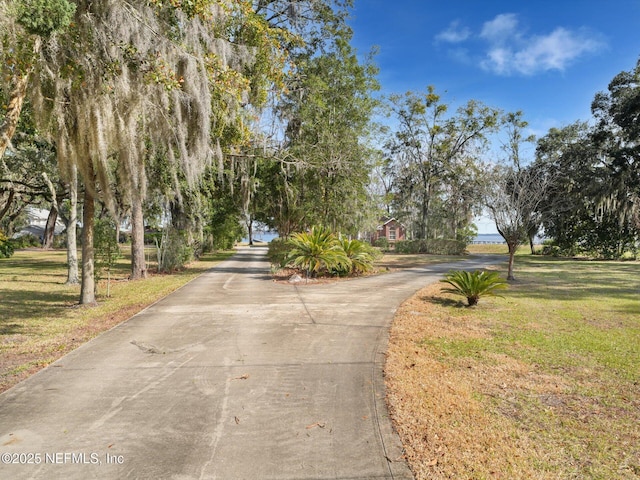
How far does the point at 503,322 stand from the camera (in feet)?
23.1

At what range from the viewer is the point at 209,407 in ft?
11.1

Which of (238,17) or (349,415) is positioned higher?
(238,17)

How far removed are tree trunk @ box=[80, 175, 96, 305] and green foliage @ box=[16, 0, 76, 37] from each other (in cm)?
385

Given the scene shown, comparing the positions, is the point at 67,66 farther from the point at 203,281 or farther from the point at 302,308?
the point at 203,281

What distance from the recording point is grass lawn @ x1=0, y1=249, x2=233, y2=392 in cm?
485

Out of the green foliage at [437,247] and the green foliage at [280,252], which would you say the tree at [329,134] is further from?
the green foliage at [437,247]

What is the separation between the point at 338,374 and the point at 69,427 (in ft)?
8.29

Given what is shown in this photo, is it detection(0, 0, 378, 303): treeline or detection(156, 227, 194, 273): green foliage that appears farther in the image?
detection(156, 227, 194, 273): green foliage

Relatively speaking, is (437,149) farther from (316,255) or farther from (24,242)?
(24,242)

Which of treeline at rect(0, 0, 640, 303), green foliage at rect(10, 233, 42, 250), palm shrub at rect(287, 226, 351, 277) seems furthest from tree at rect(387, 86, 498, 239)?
green foliage at rect(10, 233, 42, 250)

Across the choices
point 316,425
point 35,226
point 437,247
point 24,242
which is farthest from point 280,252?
point 35,226

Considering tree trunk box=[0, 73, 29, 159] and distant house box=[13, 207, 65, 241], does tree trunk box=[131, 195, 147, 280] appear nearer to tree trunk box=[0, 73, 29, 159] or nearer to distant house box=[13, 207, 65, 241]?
tree trunk box=[0, 73, 29, 159]

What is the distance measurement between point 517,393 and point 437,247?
1108 inches

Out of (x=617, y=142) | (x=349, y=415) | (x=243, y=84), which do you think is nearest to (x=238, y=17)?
(x=243, y=84)
